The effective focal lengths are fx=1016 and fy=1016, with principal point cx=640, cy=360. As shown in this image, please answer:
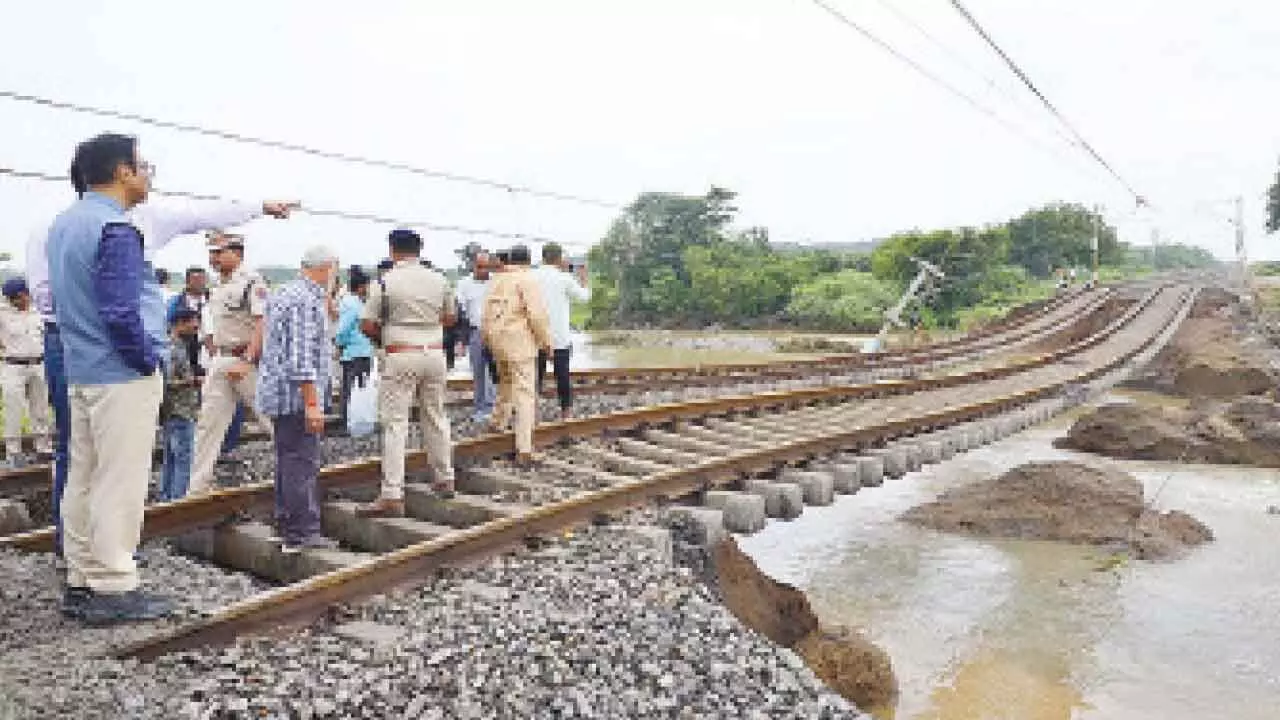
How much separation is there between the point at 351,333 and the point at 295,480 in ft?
14.3

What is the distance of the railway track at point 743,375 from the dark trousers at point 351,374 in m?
Answer: 0.30

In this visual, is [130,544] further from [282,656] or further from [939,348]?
[939,348]

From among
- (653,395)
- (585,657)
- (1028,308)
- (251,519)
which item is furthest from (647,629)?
(1028,308)

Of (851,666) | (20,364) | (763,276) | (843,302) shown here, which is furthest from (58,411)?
(763,276)

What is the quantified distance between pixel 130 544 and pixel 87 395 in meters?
0.62

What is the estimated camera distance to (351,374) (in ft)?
30.4

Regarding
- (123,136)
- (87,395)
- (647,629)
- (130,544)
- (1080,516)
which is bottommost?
(1080,516)

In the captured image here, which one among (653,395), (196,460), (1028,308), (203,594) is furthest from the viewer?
(1028,308)

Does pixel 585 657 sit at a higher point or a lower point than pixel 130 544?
lower

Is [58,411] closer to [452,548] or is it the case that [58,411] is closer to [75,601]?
[75,601]

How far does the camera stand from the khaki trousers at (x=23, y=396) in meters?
9.11

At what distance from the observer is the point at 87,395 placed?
4008 mm

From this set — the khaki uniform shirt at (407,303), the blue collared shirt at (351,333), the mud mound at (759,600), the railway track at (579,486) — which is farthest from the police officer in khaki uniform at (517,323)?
the blue collared shirt at (351,333)

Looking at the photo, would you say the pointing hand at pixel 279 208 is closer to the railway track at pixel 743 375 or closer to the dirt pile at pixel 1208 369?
the railway track at pixel 743 375
